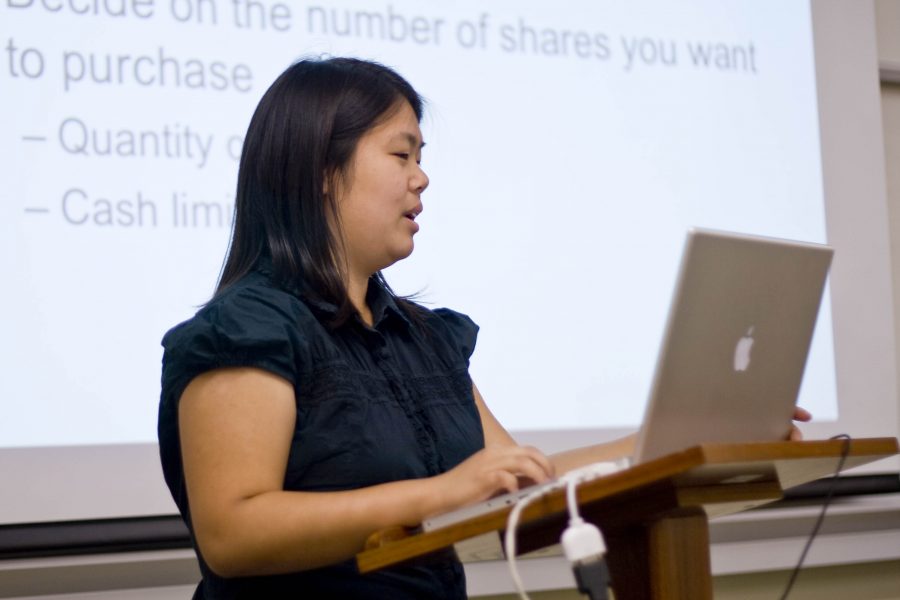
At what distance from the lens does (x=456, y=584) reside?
1460mm

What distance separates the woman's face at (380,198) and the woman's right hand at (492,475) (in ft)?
1.45

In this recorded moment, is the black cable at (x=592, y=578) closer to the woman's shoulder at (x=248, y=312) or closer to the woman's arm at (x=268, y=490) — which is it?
the woman's arm at (x=268, y=490)

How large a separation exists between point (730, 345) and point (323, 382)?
0.48 metres

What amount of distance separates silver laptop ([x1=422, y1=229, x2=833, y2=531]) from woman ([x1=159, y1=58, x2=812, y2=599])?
133mm

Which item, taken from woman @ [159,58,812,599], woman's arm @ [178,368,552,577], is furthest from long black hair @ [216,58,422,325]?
woman's arm @ [178,368,552,577]

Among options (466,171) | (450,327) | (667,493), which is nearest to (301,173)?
(450,327)

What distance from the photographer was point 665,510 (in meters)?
1.16

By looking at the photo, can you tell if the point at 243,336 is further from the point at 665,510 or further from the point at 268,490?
the point at 665,510

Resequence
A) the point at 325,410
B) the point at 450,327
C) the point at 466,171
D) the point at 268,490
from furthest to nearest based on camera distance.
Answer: the point at 466,171 → the point at 450,327 → the point at 325,410 → the point at 268,490

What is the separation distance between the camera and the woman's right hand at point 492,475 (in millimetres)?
1125

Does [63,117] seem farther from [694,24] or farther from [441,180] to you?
[694,24]

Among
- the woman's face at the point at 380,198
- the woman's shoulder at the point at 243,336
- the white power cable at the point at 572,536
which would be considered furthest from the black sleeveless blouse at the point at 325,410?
the white power cable at the point at 572,536

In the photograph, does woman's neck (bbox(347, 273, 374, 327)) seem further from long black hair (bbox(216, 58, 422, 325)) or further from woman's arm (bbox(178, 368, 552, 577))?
woman's arm (bbox(178, 368, 552, 577))

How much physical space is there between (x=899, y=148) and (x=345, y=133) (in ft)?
6.59
